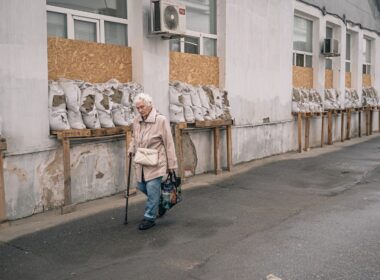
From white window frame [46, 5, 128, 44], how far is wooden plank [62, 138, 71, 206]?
6.11 ft

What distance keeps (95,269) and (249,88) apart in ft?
25.6

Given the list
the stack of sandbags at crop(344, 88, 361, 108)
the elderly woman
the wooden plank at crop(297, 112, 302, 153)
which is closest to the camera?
the elderly woman

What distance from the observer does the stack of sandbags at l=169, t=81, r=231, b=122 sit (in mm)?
9133

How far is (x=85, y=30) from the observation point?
7.90 m

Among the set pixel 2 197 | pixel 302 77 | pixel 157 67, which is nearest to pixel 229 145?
pixel 157 67

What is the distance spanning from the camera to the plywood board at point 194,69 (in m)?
9.58

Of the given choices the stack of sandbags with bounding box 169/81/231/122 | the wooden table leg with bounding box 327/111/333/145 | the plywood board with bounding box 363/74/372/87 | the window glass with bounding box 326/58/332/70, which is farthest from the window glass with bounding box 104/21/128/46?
the plywood board with bounding box 363/74/372/87

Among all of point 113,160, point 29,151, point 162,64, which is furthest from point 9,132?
point 162,64

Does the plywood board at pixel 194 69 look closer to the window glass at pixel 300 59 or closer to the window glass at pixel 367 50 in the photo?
the window glass at pixel 300 59

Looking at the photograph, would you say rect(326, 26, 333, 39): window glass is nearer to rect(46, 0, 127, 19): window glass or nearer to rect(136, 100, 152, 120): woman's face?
rect(46, 0, 127, 19): window glass

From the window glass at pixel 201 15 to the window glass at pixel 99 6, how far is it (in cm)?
198

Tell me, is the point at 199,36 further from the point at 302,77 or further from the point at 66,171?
the point at 302,77

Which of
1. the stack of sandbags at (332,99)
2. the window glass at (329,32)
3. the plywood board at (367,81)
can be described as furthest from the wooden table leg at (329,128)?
the plywood board at (367,81)

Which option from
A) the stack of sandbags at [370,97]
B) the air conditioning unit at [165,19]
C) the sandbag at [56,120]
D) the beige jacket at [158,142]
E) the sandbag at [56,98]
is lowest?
the beige jacket at [158,142]
